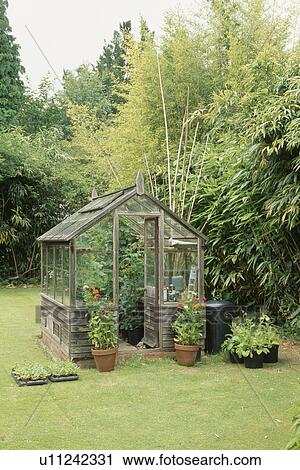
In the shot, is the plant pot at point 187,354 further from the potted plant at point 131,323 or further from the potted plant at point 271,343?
the potted plant at point 131,323

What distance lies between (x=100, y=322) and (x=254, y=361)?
65.5 inches

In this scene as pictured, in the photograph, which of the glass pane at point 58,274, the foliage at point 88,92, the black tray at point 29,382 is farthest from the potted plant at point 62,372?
the foliage at point 88,92

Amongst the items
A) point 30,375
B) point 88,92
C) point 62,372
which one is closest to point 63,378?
point 62,372

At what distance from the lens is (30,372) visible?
17.3 feet

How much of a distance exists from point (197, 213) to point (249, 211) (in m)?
1.33

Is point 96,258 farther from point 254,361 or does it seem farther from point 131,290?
point 254,361

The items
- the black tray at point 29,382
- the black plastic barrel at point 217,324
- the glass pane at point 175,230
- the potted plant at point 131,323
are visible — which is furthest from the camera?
the potted plant at point 131,323

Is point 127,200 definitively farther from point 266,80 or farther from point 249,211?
point 266,80

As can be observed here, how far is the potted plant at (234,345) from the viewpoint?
19.5ft

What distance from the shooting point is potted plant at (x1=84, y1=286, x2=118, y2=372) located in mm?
5617

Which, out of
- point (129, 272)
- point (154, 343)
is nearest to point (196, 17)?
point (129, 272)

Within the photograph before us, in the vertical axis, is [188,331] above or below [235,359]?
above

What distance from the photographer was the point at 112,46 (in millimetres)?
29656

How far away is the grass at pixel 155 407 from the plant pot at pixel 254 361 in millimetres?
130
